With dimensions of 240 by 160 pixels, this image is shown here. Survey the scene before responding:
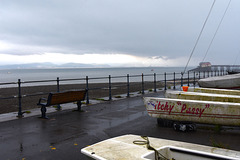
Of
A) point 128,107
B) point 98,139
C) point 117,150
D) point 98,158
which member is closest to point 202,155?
point 117,150

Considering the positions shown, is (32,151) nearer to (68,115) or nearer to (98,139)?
(98,139)

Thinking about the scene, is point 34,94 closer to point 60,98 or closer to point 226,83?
point 60,98

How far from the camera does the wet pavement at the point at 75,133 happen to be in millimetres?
4809

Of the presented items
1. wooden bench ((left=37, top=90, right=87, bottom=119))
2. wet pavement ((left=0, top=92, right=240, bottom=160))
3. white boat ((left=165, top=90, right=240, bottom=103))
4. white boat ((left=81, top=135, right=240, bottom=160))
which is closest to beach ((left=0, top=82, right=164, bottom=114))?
wooden bench ((left=37, top=90, right=87, bottom=119))

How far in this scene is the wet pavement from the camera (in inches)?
189

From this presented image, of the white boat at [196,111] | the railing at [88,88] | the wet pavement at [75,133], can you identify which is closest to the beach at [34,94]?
the railing at [88,88]

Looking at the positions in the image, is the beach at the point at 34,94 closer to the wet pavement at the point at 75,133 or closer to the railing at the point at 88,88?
the railing at the point at 88,88

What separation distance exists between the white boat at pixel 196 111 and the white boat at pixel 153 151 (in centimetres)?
276

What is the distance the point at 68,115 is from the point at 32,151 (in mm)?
3596

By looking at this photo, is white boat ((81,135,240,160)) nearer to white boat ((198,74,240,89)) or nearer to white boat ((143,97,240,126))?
white boat ((143,97,240,126))

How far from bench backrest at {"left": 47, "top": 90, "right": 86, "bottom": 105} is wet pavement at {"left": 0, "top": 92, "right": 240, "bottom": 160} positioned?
562 millimetres

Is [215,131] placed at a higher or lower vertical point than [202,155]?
lower

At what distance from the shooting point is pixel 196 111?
600 cm

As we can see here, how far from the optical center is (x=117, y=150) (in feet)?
10.5
